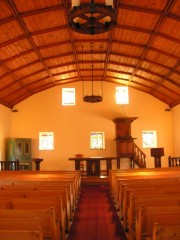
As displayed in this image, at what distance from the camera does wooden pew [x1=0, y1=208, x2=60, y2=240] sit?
2.88 m

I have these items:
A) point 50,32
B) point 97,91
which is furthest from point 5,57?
point 97,91

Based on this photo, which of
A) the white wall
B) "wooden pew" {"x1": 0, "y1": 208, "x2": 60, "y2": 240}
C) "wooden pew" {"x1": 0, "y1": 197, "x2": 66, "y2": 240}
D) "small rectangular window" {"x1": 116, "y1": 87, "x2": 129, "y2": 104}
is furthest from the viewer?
"small rectangular window" {"x1": 116, "y1": 87, "x2": 129, "y2": 104}

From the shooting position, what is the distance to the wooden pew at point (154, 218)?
9.52 ft

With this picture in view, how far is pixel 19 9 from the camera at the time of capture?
7.98m

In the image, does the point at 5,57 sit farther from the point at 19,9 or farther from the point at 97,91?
the point at 97,91

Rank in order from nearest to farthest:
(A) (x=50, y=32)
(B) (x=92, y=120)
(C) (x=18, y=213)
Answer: (C) (x=18, y=213) → (A) (x=50, y=32) → (B) (x=92, y=120)

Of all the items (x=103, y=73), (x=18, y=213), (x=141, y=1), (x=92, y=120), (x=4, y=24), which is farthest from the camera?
(x=92, y=120)

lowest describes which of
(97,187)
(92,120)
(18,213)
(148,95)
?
(97,187)

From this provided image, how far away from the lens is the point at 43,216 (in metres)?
3.05

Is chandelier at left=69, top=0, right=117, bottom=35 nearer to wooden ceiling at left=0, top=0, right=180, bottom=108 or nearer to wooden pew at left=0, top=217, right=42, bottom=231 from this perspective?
wooden pew at left=0, top=217, right=42, bottom=231

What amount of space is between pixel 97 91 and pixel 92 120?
5.45ft

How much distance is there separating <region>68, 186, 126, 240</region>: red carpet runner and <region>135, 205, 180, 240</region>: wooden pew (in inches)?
56.6

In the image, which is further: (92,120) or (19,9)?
(92,120)

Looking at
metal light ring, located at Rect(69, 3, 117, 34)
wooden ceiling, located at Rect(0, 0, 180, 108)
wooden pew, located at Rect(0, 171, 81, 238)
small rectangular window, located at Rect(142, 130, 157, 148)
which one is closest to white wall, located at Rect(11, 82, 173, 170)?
small rectangular window, located at Rect(142, 130, 157, 148)
